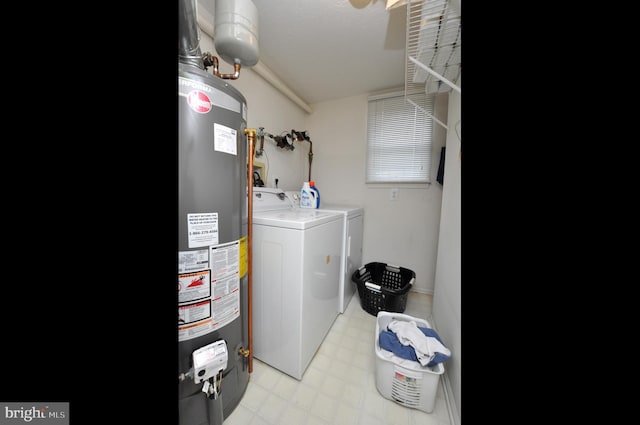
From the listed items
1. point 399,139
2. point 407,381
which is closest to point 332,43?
point 399,139

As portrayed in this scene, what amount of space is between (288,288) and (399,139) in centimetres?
194

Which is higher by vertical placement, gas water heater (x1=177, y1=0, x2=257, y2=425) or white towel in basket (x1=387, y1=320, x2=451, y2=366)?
gas water heater (x1=177, y1=0, x2=257, y2=425)

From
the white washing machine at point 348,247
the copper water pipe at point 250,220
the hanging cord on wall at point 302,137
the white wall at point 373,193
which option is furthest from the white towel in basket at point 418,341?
the hanging cord on wall at point 302,137

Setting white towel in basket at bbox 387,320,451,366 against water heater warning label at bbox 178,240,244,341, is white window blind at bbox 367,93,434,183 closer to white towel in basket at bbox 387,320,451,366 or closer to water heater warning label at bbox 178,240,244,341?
white towel in basket at bbox 387,320,451,366

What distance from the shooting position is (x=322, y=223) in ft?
4.19

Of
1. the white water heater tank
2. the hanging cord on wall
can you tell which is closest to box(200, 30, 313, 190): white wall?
the hanging cord on wall

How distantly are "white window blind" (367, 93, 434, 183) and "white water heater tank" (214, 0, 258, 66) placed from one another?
1593mm

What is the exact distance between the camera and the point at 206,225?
788 mm

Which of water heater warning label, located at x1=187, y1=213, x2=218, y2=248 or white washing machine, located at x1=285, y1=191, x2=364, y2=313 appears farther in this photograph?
white washing machine, located at x1=285, y1=191, x2=364, y2=313

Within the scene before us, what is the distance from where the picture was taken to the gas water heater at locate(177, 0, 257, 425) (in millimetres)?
736

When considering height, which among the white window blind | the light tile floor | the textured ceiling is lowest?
the light tile floor

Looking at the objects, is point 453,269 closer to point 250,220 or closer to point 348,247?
point 348,247

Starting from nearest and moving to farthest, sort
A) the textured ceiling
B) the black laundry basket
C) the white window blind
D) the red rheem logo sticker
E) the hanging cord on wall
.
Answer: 1. the red rheem logo sticker
2. the textured ceiling
3. the black laundry basket
4. the white window blind
5. the hanging cord on wall
